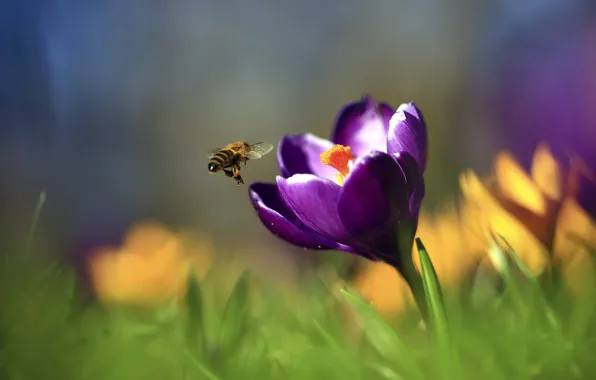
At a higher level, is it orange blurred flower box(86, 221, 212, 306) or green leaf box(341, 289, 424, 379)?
green leaf box(341, 289, 424, 379)

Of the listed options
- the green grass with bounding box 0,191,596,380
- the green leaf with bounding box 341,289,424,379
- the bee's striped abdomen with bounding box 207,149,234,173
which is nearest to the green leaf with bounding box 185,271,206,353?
the green grass with bounding box 0,191,596,380

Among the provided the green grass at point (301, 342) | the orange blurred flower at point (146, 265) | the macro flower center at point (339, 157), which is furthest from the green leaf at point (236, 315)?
the orange blurred flower at point (146, 265)

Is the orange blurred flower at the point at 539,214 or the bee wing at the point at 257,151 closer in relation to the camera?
the orange blurred flower at the point at 539,214

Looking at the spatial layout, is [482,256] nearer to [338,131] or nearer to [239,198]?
[338,131]

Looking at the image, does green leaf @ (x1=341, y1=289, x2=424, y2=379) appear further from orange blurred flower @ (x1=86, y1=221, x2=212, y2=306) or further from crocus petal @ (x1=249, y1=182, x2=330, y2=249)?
orange blurred flower @ (x1=86, y1=221, x2=212, y2=306)

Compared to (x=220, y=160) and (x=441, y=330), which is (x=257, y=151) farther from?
(x=441, y=330)

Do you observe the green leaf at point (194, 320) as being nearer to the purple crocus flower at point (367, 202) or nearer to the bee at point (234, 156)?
the purple crocus flower at point (367, 202)
